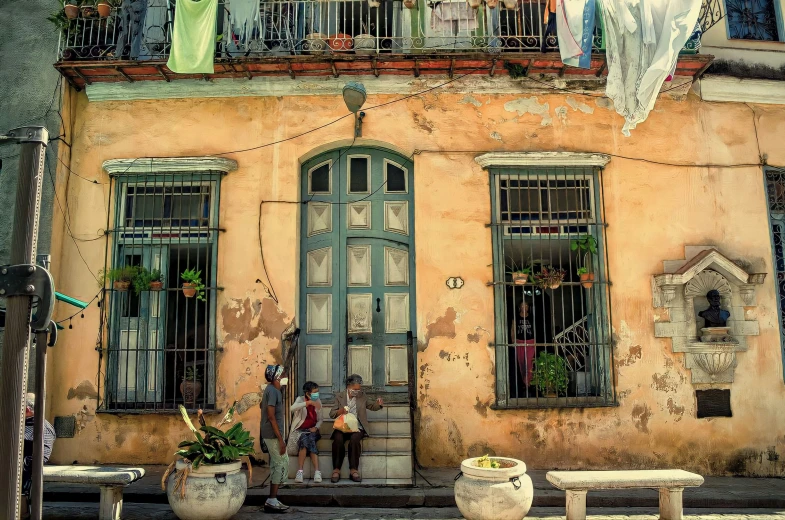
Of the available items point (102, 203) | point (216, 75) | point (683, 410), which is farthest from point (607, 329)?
point (102, 203)

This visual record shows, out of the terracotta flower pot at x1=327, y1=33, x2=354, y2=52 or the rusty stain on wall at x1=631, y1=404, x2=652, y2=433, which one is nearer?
the rusty stain on wall at x1=631, y1=404, x2=652, y2=433

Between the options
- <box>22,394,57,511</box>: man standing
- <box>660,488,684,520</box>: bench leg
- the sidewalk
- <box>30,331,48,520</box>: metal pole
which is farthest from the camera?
the sidewalk

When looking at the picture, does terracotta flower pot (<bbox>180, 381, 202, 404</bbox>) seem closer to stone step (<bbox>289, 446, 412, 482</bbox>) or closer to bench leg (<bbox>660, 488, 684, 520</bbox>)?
stone step (<bbox>289, 446, 412, 482</bbox>)

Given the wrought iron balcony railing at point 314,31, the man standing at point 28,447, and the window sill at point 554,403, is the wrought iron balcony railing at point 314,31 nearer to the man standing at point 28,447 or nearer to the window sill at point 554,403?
the window sill at point 554,403

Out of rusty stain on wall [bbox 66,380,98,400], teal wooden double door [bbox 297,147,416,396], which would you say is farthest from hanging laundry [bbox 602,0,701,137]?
rusty stain on wall [bbox 66,380,98,400]

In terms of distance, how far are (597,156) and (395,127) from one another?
2.81m

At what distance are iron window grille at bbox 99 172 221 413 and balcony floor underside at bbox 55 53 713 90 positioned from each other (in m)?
1.40

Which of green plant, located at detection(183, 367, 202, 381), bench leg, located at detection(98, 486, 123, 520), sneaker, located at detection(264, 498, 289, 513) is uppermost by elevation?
green plant, located at detection(183, 367, 202, 381)

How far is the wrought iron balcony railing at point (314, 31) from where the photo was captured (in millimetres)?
9516

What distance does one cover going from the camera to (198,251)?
944cm

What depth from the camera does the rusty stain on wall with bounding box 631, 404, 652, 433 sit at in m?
9.10

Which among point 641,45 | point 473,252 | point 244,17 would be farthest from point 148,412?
point 641,45

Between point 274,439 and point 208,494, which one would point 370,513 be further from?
point 208,494

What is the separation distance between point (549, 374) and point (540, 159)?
2.93 metres
